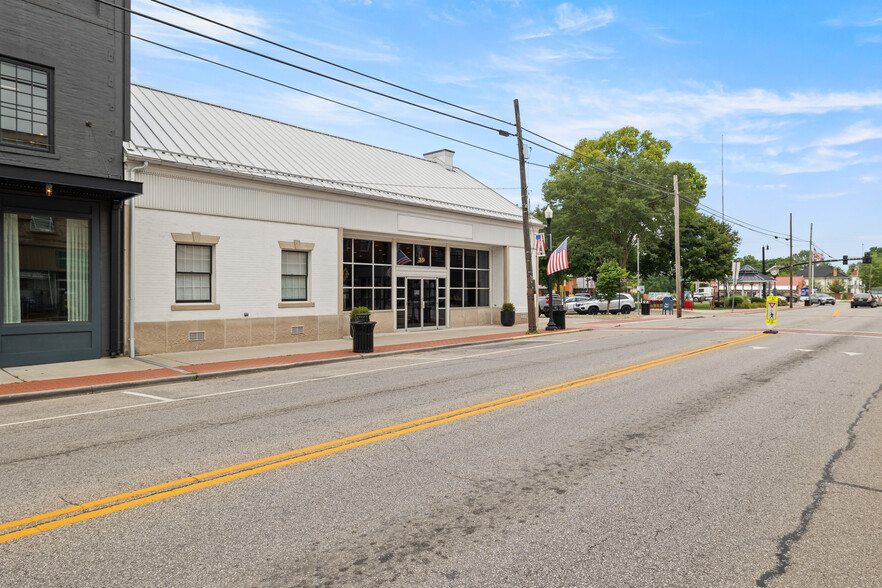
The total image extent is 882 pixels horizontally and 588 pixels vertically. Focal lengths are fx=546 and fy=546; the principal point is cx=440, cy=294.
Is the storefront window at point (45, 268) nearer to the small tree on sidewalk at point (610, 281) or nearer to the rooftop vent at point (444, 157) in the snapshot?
the rooftop vent at point (444, 157)

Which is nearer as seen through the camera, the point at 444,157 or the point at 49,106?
the point at 49,106

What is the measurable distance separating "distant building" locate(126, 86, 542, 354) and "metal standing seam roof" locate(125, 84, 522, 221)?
7 centimetres

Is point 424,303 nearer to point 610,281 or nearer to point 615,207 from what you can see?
point 610,281

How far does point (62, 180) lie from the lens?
12156 millimetres

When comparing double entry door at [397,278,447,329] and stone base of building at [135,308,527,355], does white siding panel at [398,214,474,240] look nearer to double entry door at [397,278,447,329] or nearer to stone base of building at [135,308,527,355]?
double entry door at [397,278,447,329]

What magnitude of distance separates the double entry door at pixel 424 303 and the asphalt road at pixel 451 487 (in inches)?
526

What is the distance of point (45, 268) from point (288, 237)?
267 inches

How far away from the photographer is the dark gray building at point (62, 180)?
12.4m

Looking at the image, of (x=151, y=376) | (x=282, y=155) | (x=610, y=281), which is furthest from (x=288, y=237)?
(x=610, y=281)

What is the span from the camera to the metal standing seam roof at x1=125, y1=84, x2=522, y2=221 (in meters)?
16.4

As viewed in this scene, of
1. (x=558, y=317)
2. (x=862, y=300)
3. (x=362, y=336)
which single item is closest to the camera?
(x=362, y=336)

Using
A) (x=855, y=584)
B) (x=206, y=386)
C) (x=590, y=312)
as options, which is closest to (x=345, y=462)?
(x=855, y=584)

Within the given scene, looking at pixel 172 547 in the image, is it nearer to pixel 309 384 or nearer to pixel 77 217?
pixel 309 384

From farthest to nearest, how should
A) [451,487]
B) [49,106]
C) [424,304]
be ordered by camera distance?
[424,304] → [49,106] → [451,487]
